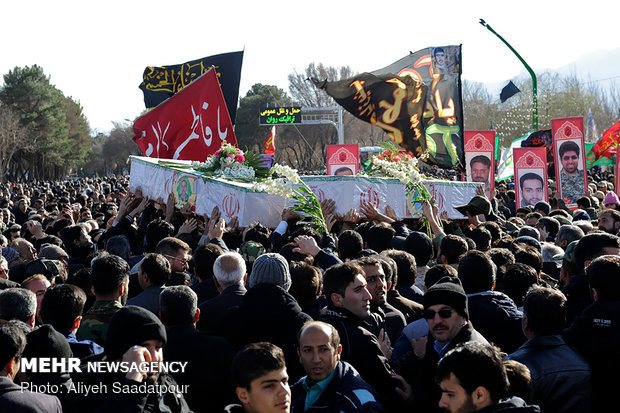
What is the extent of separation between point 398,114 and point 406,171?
4533 millimetres

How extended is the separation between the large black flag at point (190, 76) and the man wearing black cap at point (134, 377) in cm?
1074

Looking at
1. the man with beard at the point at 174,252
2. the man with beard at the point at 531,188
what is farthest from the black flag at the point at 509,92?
the man with beard at the point at 174,252

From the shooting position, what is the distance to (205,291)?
559 centimetres

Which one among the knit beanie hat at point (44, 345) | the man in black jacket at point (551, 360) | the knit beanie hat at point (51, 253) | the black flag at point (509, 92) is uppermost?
the black flag at point (509, 92)

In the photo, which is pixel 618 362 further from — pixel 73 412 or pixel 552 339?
pixel 73 412

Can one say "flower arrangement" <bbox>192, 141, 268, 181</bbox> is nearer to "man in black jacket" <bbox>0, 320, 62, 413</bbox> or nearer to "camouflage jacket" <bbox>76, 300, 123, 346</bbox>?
"camouflage jacket" <bbox>76, 300, 123, 346</bbox>

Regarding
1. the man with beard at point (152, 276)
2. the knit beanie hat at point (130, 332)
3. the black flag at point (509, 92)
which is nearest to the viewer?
the knit beanie hat at point (130, 332)

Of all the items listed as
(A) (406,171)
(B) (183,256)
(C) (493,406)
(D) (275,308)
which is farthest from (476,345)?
(A) (406,171)

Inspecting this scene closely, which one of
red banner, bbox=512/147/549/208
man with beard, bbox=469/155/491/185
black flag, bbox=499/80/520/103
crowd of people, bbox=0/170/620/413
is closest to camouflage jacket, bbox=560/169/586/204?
red banner, bbox=512/147/549/208

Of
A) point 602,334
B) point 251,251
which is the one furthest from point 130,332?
point 251,251

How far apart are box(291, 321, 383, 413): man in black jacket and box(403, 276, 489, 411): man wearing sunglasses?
1.40 ft

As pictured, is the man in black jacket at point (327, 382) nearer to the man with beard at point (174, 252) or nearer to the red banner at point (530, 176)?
the man with beard at point (174, 252)

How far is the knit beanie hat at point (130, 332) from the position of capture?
11.3ft

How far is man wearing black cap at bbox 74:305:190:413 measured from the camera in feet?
10.2
